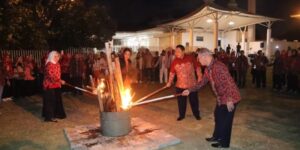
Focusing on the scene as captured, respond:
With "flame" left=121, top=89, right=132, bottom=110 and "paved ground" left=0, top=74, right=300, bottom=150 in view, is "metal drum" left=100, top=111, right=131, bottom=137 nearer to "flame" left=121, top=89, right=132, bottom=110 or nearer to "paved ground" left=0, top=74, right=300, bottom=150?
"flame" left=121, top=89, right=132, bottom=110

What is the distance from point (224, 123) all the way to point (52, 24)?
52.5 feet

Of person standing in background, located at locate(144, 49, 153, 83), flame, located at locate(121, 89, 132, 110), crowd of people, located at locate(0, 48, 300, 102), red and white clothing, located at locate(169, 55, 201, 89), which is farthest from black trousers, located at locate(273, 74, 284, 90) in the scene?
flame, located at locate(121, 89, 132, 110)

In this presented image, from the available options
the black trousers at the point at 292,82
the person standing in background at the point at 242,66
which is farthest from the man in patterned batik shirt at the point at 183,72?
the person standing in background at the point at 242,66

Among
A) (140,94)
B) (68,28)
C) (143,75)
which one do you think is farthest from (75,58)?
(68,28)

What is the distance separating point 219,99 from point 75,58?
886cm

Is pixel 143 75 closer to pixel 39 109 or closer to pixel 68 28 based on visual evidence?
pixel 68 28

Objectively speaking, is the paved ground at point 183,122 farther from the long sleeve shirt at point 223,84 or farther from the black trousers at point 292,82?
the black trousers at point 292,82

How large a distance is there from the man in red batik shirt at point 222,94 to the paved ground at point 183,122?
0.39 m

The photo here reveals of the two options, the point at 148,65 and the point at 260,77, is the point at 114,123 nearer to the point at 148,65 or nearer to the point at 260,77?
the point at 260,77

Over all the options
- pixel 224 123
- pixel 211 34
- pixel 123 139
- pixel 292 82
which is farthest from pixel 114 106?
pixel 211 34

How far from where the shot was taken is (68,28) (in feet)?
63.9

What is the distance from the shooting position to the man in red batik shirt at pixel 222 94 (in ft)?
18.2

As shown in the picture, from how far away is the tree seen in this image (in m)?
14.4

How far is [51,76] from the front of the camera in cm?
827
